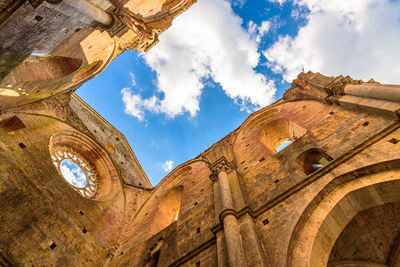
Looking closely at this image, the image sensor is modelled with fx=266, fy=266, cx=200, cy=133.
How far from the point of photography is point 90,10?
6566 mm

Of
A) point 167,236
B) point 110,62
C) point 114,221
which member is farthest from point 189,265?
point 110,62

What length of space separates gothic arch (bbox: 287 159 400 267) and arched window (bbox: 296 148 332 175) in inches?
76.5

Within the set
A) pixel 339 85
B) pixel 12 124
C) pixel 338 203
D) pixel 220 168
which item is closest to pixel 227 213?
pixel 338 203

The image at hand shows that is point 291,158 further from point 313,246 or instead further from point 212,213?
point 313,246

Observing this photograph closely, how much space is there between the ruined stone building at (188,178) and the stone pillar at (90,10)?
0.03 m

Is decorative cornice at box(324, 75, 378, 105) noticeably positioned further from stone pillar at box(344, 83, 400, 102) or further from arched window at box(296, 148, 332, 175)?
arched window at box(296, 148, 332, 175)

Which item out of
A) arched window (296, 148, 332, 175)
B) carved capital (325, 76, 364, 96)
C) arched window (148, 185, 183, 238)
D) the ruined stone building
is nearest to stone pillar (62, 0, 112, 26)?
the ruined stone building

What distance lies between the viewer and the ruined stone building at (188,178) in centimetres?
546

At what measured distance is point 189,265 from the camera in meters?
6.29

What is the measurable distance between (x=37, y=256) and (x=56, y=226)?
1.19 metres

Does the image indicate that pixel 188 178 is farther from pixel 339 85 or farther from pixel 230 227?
pixel 339 85

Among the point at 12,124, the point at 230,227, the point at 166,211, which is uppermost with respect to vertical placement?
the point at 12,124

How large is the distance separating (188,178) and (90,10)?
793 centimetres

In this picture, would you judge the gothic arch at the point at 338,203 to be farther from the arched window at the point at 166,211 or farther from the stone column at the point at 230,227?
the arched window at the point at 166,211
